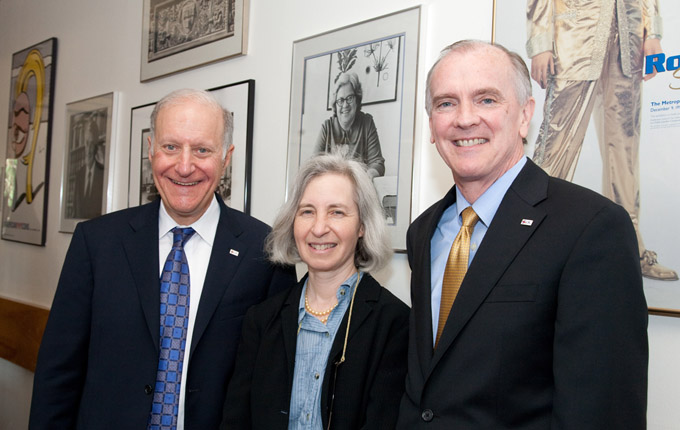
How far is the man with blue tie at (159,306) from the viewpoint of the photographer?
72.6 inches

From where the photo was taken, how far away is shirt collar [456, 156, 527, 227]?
1439 millimetres

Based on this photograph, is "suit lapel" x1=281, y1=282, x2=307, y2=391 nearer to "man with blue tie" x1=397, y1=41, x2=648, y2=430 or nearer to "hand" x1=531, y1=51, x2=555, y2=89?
"man with blue tie" x1=397, y1=41, x2=648, y2=430

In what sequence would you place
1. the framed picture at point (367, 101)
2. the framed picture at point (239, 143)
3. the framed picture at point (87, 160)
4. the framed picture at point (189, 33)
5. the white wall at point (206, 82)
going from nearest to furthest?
the white wall at point (206, 82), the framed picture at point (367, 101), the framed picture at point (239, 143), the framed picture at point (189, 33), the framed picture at point (87, 160)

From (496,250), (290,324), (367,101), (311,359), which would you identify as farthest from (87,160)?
(496,250)

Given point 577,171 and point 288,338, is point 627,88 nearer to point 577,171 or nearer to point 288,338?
point 577,171

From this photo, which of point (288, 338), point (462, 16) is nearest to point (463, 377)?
point (288, 338)

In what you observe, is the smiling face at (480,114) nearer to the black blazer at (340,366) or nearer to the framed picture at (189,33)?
the black blazer at (340,366)

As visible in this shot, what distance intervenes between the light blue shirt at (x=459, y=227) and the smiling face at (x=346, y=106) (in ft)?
3.29

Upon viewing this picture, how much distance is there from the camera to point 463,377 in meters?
1.30

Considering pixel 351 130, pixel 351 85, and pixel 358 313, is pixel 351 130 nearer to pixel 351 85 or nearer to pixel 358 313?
pixel 351 85

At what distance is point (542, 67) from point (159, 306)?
1.49 meters

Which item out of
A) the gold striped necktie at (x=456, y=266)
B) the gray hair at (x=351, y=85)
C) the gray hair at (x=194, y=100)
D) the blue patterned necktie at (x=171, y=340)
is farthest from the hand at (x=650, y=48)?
the blue patterned necktie at (x=171, y=340)

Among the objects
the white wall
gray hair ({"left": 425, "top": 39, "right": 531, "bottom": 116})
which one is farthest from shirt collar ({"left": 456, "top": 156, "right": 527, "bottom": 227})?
the white wall

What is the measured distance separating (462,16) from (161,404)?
5.70ft
